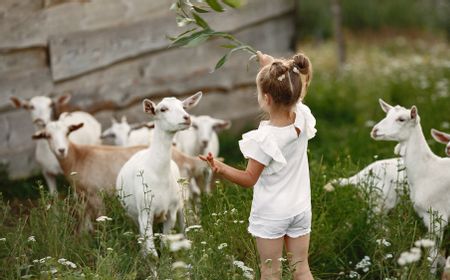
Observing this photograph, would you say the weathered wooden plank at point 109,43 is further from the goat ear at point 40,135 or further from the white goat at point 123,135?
the goat ear at point 40,135

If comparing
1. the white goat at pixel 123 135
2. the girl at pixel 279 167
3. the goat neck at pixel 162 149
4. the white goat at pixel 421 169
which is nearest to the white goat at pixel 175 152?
the white goat at pixel 123 135

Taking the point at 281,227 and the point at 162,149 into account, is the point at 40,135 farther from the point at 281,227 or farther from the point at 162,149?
the point at 281,227

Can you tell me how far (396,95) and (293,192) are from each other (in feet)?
20.7

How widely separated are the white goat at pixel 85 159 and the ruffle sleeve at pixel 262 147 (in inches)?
89.7

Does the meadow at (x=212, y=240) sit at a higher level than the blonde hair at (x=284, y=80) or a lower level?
lower

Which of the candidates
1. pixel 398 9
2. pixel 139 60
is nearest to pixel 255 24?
pixel 139 60

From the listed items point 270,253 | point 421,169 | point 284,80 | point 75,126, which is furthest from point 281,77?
point 75,126

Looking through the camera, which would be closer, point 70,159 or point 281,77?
point 281,77

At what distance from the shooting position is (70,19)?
7.79 meters

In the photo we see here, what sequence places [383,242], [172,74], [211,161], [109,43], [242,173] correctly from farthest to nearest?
[172,74] → [109,43] → [383,242] → [242,173] → [211,161]

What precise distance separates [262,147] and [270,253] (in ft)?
2.08

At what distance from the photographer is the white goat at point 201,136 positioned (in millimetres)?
7469

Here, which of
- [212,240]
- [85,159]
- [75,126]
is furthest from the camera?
[85,159]

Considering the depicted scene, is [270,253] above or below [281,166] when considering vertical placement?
below
